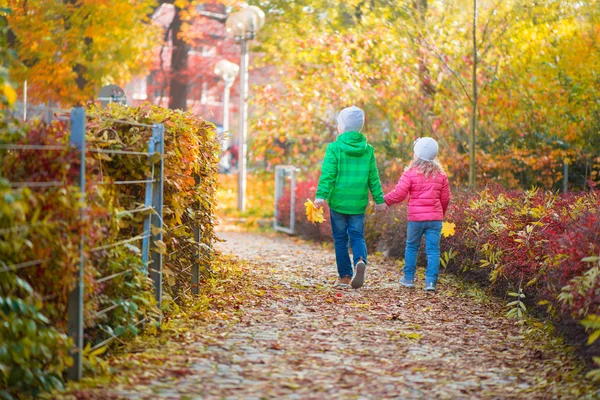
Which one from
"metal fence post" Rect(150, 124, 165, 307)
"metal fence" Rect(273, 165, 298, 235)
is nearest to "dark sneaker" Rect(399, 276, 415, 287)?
"metal fence post" Rect(150, 124, 165, 307)

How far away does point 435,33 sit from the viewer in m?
14.0

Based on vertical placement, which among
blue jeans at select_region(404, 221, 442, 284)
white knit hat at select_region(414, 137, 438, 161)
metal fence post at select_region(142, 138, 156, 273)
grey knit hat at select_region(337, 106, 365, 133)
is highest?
grey knit hat at select_region(337, 106, 365, 133)

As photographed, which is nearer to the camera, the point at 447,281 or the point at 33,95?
the point at 447,281

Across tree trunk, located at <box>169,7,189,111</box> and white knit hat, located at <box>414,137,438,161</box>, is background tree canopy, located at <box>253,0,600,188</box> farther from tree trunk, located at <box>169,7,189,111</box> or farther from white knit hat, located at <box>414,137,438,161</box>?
tree trunk, located at <box>169,7,189,111</box>

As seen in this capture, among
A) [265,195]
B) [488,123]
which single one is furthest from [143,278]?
[265,195]

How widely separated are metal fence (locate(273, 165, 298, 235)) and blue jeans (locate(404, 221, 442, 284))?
23.8ft

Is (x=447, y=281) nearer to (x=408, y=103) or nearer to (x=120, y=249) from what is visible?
(x=120, y=249)

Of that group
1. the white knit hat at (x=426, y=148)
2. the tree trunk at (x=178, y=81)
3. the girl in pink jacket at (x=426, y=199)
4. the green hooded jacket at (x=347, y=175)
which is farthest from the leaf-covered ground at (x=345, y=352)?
the tree trunk at (x=178, y=81)

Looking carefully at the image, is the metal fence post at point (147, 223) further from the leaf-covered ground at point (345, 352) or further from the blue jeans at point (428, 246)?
the blue jeans at point (428, 246)

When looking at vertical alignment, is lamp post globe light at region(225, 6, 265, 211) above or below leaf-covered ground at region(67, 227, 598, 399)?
above

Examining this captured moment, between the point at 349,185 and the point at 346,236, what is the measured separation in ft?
1.64

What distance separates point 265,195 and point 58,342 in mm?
18020

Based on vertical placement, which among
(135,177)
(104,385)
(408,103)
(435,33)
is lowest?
(104,385)

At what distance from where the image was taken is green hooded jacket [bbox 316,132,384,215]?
27.2ft
